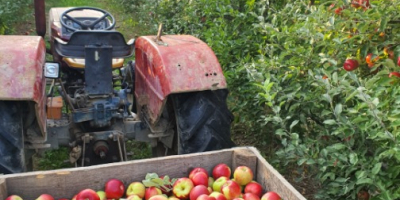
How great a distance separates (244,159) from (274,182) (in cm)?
26

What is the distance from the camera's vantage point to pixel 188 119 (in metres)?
3.24

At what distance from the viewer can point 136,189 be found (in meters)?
2.54

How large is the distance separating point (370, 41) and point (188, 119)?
1.27 metres

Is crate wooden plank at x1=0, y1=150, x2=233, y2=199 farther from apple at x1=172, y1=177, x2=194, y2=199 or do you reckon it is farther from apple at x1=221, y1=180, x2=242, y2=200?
apple at x1=221, y1=180, x2=242, y2=200

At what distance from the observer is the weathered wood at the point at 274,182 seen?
7.72ft

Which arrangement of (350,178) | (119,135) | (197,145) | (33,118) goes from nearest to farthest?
1. (350,178)
2. (33,118)
3. (197,145)
4. (119,135)


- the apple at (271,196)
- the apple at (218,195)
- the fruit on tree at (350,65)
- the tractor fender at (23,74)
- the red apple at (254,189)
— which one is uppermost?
the fruit on tree at (350,65)

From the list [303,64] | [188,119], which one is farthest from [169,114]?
[303,64]

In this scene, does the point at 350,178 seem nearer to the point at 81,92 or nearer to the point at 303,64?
the point at 303,64

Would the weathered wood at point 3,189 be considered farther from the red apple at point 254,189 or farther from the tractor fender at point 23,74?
the red apple at point 254,189

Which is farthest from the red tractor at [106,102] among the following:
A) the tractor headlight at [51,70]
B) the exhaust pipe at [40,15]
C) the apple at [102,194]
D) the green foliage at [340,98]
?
the exhaust pipe at [40,15]

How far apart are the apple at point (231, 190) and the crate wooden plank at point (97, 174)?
29 centimetres

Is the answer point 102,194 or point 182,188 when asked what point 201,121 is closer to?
point 182,188

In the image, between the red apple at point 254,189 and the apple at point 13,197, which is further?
the red apple at point 254,189
